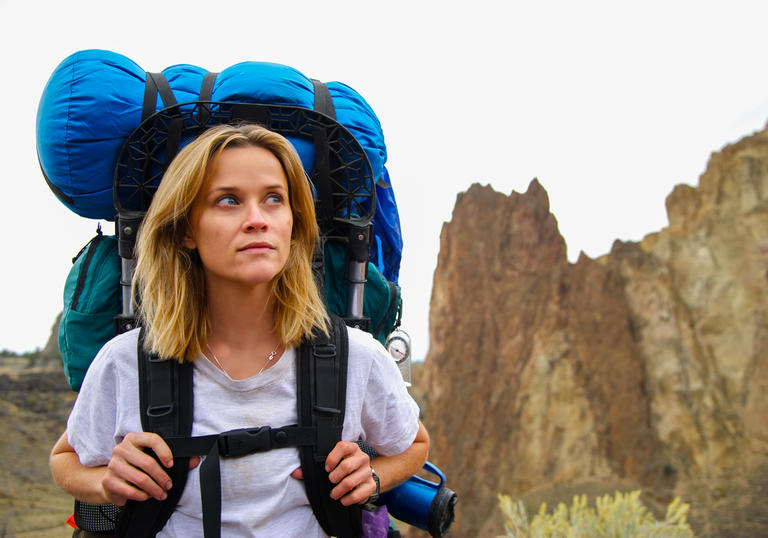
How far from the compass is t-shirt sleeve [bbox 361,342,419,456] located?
55 centimetres

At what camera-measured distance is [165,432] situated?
1.28 meters

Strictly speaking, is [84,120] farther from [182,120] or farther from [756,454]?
[756,454]

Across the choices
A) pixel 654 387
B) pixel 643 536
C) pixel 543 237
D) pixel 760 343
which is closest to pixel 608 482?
pixel 654 387

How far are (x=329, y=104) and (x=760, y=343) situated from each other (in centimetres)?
1639

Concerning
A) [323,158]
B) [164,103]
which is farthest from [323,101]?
[164,103]

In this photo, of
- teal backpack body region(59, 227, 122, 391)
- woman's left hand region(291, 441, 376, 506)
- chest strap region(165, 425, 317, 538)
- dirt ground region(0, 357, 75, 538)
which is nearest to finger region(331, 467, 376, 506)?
woman's left hand region(291, 441, 376, 506)

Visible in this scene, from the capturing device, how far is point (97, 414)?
1.34 m

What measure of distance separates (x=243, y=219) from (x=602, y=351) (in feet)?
52.4

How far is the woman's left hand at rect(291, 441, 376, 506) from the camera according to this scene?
130cm

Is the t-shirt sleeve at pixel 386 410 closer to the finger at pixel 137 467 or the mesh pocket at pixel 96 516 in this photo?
the finger at pixel 137 467

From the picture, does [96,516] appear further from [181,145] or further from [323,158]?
[323,158]

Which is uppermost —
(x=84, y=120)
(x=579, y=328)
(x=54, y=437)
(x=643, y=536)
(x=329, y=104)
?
(x=329, y=104)

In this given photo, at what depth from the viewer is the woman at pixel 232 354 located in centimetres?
131

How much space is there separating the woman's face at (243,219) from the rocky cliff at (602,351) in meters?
14.2
